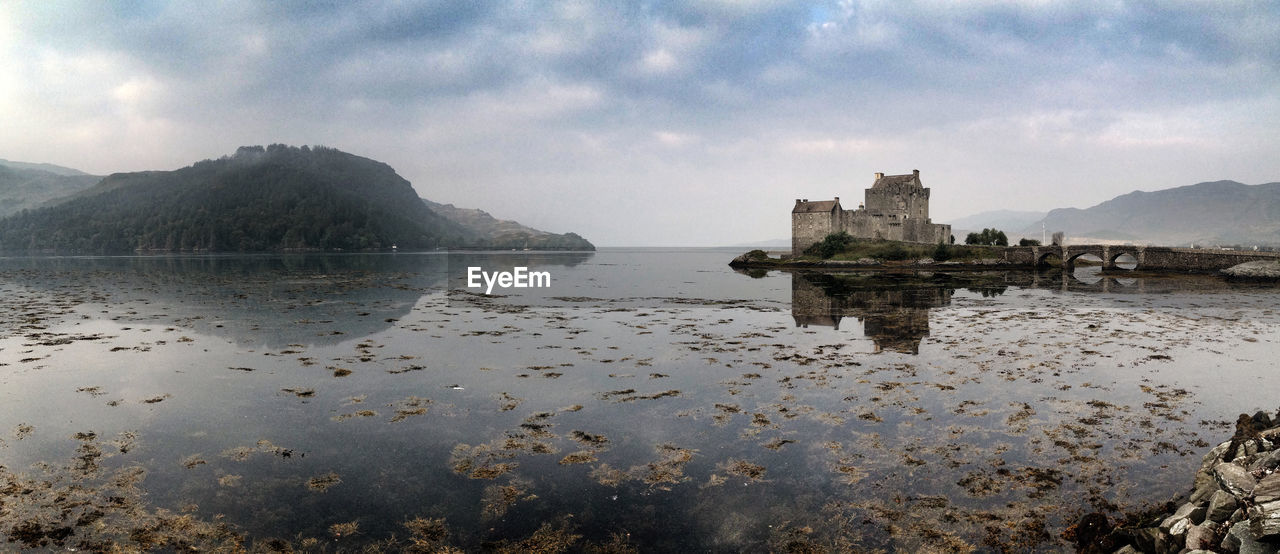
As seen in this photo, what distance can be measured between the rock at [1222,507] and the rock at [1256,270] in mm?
87606

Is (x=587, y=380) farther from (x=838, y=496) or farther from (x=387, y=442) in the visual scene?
(x=838, y=496)

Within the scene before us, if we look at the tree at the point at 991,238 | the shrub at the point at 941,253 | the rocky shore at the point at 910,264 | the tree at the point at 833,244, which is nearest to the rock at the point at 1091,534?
the rocky shore at the point at 910,264

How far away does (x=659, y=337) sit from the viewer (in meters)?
28.7

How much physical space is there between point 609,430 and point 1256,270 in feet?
302

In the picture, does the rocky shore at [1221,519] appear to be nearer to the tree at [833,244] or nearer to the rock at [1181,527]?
the rock at [1181,527]

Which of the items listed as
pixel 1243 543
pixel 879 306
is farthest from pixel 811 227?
pixel 1243 543

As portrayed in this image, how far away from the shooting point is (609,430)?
1429 cm

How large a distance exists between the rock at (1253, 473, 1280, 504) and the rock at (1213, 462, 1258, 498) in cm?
15

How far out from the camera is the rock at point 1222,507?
7648 mm

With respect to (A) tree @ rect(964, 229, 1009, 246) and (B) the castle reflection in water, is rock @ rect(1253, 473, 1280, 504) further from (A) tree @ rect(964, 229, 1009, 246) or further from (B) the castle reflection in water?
(A) tree @ rect(964, 229, 1009, 246)

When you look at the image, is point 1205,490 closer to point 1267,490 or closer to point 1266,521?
point 1267,490

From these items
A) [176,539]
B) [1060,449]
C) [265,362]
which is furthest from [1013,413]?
[265,362]

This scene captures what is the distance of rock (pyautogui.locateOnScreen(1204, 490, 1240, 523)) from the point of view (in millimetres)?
7648
